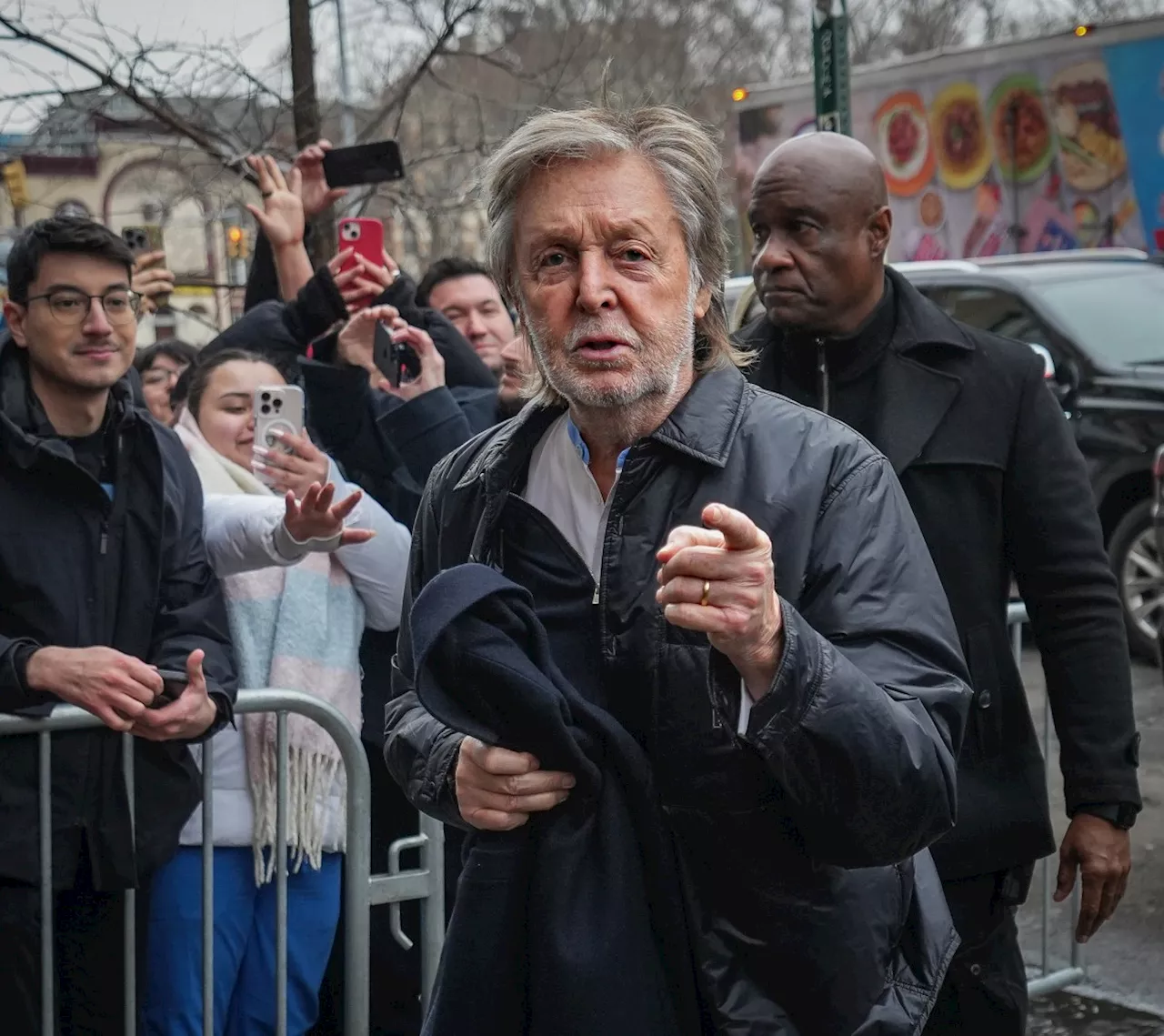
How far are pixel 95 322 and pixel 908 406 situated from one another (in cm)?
175

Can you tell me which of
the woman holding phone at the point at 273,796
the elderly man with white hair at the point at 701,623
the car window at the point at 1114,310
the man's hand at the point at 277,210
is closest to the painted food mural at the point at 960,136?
the car window at the point at 1114,310

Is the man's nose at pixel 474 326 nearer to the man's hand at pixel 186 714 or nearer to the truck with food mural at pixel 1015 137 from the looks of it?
the man's hand at pixel 186 714

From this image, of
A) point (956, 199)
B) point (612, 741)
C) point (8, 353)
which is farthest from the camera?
point (956, 199)

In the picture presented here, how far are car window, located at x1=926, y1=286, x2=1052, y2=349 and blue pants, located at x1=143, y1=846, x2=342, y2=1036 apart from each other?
6830 millimetres

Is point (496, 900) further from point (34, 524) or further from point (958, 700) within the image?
point (34, 524)

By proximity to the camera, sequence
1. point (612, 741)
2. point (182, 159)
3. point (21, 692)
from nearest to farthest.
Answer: point (612, 741) → point (21, 692) → point (182, 159)

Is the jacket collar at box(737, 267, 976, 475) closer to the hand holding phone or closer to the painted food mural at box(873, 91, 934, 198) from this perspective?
the hand holding phone

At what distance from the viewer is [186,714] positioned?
3520mm

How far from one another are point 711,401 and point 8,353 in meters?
2.12

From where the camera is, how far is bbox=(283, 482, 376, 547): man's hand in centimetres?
369

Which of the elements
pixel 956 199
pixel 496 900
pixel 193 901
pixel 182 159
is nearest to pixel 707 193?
pixel 496 900

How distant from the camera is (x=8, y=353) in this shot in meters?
3.83

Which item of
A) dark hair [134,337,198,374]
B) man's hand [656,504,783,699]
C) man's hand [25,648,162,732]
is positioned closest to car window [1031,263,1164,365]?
dark hair [134,337,198,374]

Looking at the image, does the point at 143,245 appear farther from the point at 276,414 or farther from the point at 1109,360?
the point at 1109,360
